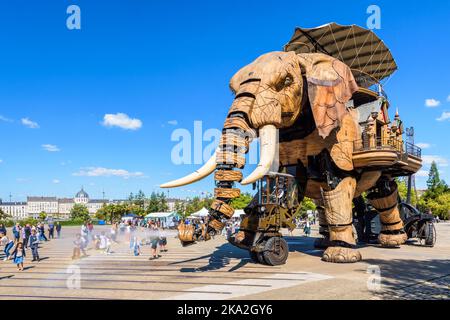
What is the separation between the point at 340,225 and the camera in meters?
11.7

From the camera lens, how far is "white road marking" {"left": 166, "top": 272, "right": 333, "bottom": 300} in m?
7.62

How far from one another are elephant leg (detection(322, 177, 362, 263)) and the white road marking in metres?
2.06

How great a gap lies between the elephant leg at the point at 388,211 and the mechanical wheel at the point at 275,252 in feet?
19.8

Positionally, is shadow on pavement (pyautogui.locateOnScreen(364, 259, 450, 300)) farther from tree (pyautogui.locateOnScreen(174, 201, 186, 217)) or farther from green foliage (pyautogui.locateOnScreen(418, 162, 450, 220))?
tree (pyautogui.locateOnScreen(174, 201, 186, 217))

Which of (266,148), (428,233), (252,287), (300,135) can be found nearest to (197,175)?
(266,148)

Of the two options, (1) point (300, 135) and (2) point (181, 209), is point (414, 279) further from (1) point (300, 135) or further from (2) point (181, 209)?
(2) point (181, 209)

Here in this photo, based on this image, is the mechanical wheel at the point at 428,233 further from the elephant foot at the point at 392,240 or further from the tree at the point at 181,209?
the tree at the point at 181,209

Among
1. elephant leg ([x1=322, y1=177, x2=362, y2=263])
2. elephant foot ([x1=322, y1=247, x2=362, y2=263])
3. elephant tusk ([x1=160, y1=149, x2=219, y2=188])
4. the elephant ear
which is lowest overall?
elephant foot ([x1=322, y1=247, x2=362, y2=263])

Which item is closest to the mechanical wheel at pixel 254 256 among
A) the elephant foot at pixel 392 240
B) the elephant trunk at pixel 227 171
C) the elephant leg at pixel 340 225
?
the elephant leg at pixel 340 225

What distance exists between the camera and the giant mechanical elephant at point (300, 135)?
30.6 feet

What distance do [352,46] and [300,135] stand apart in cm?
735

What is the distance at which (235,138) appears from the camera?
9.47 m

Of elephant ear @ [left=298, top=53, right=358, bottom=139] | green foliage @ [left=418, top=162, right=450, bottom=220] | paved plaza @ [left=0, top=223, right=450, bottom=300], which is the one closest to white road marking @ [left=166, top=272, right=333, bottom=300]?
paved plaza @ [left=0, top=223, right=450, bottom=300]

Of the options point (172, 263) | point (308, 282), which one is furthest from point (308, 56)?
point (172, 263)
